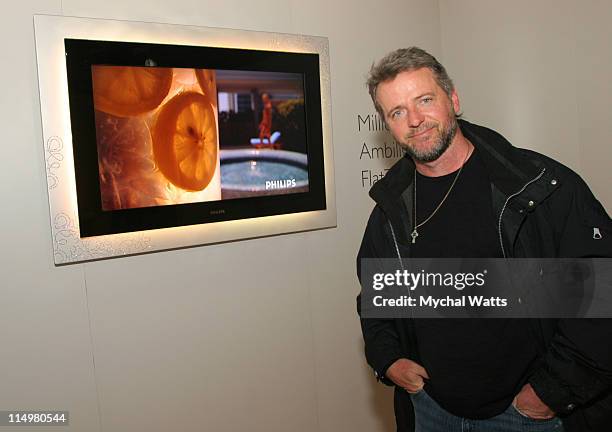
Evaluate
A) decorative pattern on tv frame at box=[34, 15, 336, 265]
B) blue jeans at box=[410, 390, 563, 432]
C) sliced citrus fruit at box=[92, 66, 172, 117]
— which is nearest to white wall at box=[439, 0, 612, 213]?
decorative pattern on tv frame at box=[34, 15, 336, 265]

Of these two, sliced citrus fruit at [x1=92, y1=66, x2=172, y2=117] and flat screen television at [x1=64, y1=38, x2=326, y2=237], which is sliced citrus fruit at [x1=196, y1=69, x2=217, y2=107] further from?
sliced citrus fruit at [x1=92, y1=66, x2=172, y2=117]

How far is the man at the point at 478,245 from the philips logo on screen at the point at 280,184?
815mm

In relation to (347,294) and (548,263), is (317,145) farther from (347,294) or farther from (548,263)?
(548,263)

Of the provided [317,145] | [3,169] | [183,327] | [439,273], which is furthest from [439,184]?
[3,169]

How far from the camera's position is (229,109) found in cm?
274

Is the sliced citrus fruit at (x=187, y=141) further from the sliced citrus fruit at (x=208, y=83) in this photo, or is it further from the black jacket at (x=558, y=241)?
the black jacket at (x=558, y=241)

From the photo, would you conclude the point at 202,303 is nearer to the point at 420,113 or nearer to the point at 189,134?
the point at 189,134

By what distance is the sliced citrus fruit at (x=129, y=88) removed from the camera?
240 cm

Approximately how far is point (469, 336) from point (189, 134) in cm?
144

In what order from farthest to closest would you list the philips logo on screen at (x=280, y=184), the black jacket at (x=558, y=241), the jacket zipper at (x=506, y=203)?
the philips logo on screen at (x=280, y=184) < the jacket zipper at (x=506, y=203) < the black jacket at (x=558, y=241)

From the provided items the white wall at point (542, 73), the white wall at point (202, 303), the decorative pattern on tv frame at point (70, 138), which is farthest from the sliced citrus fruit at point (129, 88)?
the white wall at point (542, 73)

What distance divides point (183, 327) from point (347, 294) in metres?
0.93

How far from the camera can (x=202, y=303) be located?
8.93ft

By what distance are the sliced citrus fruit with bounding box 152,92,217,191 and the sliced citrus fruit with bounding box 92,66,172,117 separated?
0.22 feet
